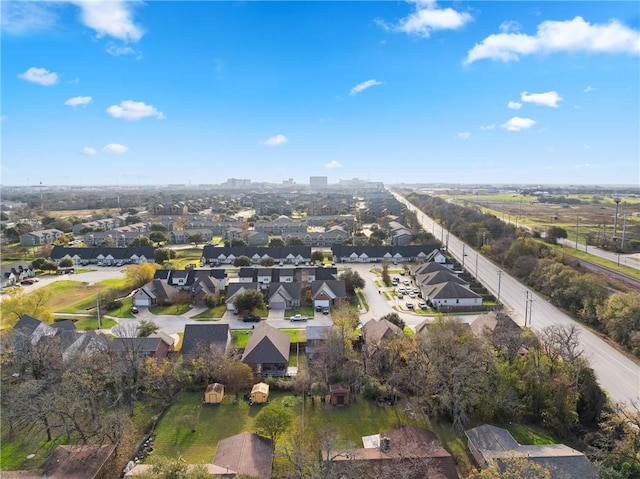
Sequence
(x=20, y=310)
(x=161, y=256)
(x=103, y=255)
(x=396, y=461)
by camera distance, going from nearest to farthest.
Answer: (x=396, y=461)
(x=20, y=310)
(x=161, y=256)
(x=103, y=255)

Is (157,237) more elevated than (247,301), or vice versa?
(157,237)

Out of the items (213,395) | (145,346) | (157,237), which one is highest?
(157,237)

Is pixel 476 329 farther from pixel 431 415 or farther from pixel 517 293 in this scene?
pixel 517 293

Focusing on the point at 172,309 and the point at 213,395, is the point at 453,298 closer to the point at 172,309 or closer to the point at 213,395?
the point at 213,395

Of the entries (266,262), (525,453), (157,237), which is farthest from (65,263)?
(525,453)

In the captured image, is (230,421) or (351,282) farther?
(351,282)

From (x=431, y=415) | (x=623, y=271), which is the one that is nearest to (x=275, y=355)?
(x=431, y=415)

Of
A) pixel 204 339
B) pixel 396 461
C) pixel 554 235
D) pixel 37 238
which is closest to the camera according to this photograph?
pixel 396 461
